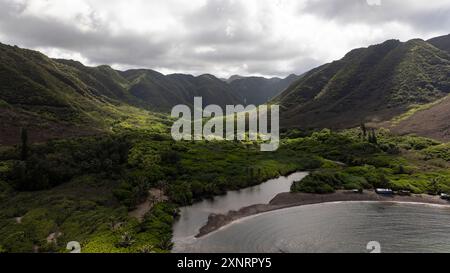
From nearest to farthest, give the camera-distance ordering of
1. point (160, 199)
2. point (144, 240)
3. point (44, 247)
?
point (44, 247) < point (144, 240) < point (160, 199)

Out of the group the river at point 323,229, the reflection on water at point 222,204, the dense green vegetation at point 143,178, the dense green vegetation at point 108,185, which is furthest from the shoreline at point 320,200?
the dense green vegetation at point 108,185

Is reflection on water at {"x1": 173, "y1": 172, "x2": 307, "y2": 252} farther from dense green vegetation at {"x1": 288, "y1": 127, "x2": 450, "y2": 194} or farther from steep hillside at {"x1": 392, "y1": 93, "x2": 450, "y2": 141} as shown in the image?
steep hillside at {"x1": 392, "y1": 93, "x2": 450, "y2": 141}

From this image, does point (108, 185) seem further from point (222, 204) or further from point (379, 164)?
point (379, 164)

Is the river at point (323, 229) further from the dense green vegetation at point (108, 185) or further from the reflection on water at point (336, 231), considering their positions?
the dense green vegetation at point (108, 185)

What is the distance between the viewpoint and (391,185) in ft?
344

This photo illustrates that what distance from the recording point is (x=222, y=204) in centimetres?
9206

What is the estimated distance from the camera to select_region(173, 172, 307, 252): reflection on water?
71.9 m

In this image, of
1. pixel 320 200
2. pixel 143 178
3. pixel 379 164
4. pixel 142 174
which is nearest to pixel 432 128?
pixel 379 164

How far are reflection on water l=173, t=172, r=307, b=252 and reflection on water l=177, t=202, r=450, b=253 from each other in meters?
4.50

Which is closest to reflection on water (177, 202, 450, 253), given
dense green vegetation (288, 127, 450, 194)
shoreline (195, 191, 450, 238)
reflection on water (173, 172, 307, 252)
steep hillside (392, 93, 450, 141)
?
shoreline (195, 191, 450, 238)
